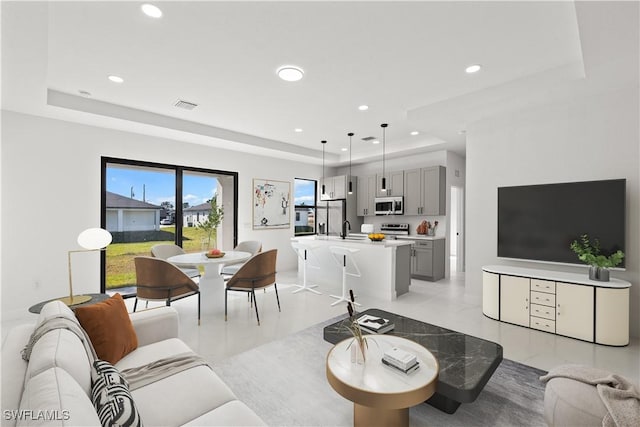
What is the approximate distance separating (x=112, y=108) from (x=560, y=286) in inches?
228

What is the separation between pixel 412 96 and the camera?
3.63m

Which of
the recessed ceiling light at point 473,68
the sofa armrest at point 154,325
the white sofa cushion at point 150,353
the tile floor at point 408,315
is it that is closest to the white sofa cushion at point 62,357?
the white sofa cushion at point 150,353

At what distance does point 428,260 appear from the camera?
575 cm

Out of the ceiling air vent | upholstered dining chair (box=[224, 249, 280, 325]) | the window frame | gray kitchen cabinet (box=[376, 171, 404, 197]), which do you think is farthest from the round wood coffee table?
gray kitchen cabinet (box=[376, 171, 404, 197])

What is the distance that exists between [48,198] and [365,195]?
576cm

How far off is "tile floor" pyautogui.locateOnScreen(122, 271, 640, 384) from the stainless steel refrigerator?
8.54 ft

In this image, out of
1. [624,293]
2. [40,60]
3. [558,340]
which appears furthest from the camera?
[558,340]

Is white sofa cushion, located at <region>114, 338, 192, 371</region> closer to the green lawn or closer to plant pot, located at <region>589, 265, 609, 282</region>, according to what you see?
the green lawn

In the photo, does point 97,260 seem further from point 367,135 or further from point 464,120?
point 464,120

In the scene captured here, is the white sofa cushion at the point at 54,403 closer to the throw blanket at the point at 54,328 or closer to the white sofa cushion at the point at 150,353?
the throw blanket at the point at 54,328

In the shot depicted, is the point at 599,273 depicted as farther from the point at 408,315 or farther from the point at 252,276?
the point at 252,276

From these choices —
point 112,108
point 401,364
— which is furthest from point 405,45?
point 112,108

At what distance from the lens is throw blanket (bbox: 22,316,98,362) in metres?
1.32

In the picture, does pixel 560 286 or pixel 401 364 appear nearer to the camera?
pixel 401 364
